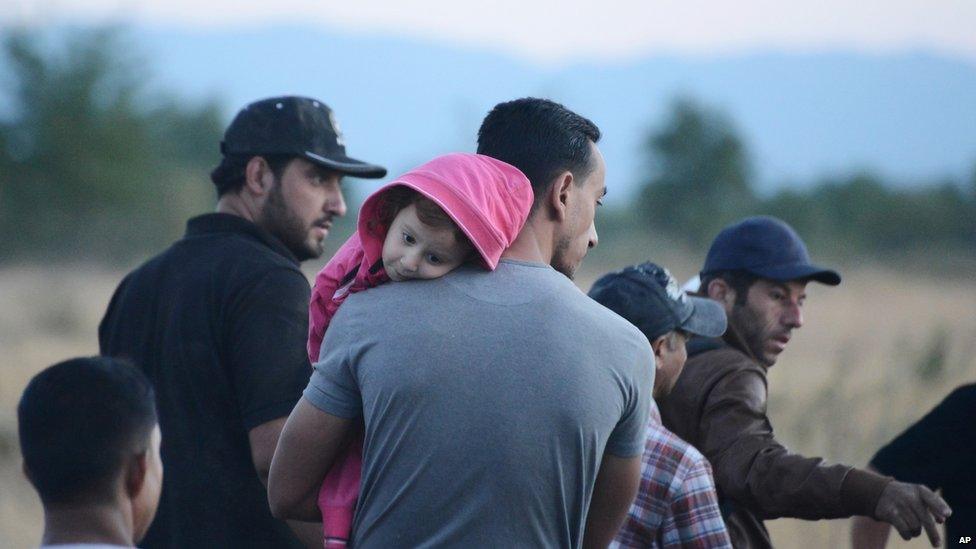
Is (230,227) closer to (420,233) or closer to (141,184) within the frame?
(420,233)

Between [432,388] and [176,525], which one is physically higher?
[432,388]

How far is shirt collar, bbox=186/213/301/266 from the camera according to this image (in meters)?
3.77

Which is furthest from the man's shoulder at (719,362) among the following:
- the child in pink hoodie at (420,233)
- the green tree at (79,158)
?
the green tree at (79,158)

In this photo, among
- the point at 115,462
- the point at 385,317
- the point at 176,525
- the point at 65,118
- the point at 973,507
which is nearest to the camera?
the point at 115,462

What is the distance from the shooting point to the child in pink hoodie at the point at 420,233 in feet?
8.11

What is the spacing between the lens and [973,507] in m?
3.82

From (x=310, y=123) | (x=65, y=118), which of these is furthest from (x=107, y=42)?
(x=310, y=123)

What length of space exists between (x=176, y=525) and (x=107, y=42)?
30.6m

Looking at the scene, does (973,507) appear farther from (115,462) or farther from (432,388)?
(115,462)

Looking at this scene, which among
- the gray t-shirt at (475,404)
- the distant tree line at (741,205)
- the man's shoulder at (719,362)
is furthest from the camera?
the distant tree line at (741,205)

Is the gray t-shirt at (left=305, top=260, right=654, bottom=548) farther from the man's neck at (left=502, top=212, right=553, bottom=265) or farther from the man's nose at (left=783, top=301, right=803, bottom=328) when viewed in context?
the man's nose at (left=783, top=301, right=803, bottom=328)

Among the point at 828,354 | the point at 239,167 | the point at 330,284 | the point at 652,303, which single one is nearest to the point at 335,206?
the point at 239,167

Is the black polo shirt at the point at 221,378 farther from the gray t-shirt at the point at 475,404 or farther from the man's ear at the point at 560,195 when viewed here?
the man's ear at the point at 560,195

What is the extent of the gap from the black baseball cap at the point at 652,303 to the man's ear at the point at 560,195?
80cm
